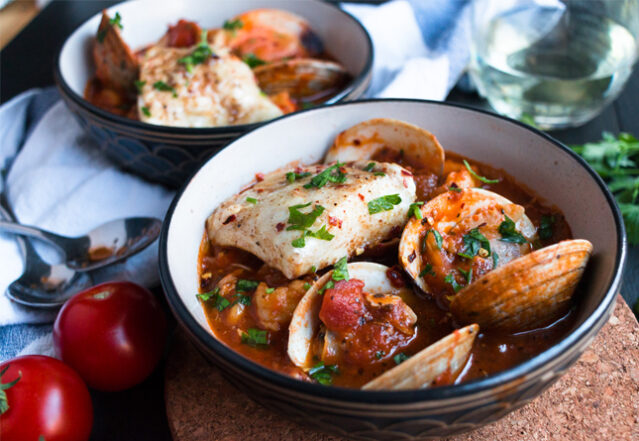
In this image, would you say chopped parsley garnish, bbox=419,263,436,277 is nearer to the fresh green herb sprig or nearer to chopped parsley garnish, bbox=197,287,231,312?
chopped parsley garnish, bbox=197,287,231,312

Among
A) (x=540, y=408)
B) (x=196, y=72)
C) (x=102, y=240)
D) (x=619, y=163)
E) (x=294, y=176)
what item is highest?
(x=196, y=72)

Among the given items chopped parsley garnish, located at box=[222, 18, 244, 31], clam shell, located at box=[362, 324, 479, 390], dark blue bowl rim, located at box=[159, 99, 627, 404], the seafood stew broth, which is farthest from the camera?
chopped parsley garnish, located at box=[222, 18, 244, 31]

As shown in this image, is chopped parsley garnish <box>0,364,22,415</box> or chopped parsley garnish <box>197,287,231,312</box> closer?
chopped parsley garnish <box>0,364,22,415</box>

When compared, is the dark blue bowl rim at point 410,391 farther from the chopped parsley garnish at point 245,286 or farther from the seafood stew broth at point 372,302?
the chopped parsley garnish at point 245,286

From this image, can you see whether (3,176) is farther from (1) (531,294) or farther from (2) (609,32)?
(2) (609,32)

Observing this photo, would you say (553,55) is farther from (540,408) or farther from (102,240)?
(102,240)

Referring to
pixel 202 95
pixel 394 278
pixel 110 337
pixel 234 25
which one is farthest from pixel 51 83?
pixel 394 278

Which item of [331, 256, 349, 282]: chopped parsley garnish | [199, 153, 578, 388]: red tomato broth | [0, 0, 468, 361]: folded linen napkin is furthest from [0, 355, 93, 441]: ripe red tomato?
[331, 256, 349, 282]: chopped parsley garnish

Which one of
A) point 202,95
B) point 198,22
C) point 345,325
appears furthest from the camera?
point 198,22
